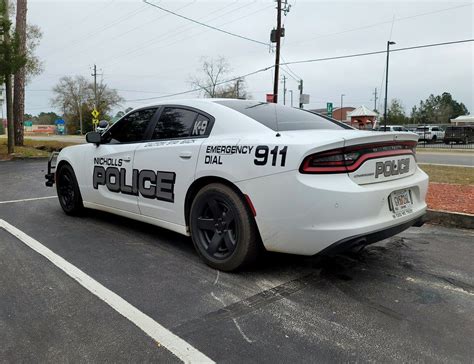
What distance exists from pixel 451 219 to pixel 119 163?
4194 mm

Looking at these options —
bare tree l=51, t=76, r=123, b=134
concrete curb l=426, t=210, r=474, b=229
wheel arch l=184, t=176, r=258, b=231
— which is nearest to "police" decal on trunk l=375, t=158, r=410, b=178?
wheel arch l=184, t=176, r=258, b=231

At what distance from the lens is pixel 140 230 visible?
17.0ft

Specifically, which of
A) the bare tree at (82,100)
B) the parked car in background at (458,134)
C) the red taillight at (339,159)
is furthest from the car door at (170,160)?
the bare tree at (82,100)

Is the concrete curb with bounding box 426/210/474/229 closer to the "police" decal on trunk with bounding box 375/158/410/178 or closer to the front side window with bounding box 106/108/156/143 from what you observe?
the "police" decal on trunk with bounding box 375/158/410/178

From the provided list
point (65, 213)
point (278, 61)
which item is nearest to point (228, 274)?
point (65, 213)

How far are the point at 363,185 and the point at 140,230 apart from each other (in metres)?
2.97

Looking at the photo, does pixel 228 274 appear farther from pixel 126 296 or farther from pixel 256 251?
pixel 126 296

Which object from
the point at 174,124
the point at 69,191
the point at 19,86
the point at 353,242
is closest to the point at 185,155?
the point at 174,124

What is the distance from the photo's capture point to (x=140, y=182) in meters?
4.49

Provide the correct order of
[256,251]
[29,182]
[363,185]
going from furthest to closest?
[29,182] → [256,251] → [363,185]

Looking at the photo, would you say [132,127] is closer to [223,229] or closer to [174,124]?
[174,124]

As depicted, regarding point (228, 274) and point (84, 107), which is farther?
point (84, 107)

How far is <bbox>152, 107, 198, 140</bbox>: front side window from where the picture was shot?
4180mm

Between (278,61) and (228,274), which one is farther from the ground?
(278,61)
